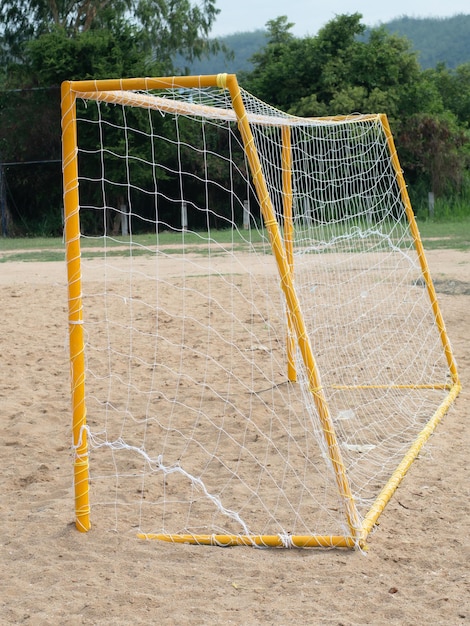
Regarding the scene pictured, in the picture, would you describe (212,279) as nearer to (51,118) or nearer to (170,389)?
(170,389)

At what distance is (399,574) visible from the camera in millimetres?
3381

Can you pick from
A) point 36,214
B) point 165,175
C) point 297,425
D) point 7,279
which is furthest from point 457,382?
point 36,214

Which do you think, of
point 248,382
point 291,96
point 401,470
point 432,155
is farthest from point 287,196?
point 291,96

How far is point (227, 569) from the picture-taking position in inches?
136

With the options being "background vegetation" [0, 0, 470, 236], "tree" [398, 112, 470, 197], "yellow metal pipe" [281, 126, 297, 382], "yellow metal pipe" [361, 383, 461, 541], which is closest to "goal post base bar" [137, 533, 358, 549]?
"yellow metal pipe" [361, 383, 461, 541]

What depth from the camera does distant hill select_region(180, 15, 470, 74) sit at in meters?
124

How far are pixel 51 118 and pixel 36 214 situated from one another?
3.05 metres

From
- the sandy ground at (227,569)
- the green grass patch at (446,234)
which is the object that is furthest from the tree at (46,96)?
the sandy ground at (227,569)

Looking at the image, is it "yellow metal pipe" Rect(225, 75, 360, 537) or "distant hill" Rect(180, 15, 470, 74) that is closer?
"yellow metal pipe" Rect(225, 75, 360, 537)

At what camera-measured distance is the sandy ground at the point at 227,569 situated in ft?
10.1

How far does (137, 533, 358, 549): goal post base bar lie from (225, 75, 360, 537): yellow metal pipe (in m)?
0.08

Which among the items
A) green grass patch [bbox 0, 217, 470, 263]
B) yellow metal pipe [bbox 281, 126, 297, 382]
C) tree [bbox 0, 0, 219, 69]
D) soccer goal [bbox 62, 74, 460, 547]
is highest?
tree [bbox 0, 0, 219, 69]

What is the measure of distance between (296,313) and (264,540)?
0.97 metres

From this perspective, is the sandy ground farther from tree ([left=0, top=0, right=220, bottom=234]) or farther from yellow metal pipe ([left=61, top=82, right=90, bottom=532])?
tree ([left=0, top=0, right=220, bottom=234])
